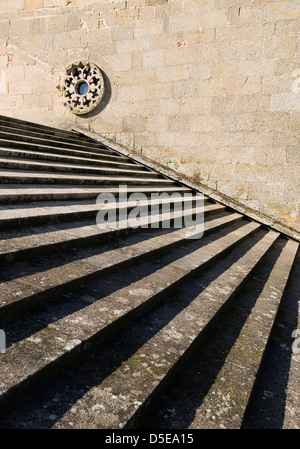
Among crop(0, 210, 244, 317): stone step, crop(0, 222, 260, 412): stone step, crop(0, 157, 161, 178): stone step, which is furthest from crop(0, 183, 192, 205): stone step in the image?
crop(0, 222, 260, 412): stone step

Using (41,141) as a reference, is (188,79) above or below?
above

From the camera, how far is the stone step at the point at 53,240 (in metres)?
2.01

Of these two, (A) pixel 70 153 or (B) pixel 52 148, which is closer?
(B) pixel 52 148

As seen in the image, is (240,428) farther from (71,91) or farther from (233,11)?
(71,91)

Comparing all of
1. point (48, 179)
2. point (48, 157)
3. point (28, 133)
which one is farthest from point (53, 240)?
point (28, 133)

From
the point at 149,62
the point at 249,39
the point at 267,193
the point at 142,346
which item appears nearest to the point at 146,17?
the point at 149,62

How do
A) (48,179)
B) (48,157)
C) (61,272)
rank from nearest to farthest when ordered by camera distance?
(61,272) → (48,179) → (48,157)

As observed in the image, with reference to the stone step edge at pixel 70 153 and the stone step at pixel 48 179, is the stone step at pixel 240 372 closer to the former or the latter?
the stone step at pixel 48 179

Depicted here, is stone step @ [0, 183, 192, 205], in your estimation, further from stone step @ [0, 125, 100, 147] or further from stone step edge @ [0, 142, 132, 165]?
stone step @ [0, 125, 100, 147]

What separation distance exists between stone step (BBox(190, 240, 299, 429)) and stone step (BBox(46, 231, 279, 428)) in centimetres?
9

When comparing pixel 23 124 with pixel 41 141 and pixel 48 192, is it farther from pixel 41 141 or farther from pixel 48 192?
pixel 48 192

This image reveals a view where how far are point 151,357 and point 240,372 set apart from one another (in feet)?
1.93

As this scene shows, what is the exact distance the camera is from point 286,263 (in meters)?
4.61

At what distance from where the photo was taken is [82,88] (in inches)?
308
